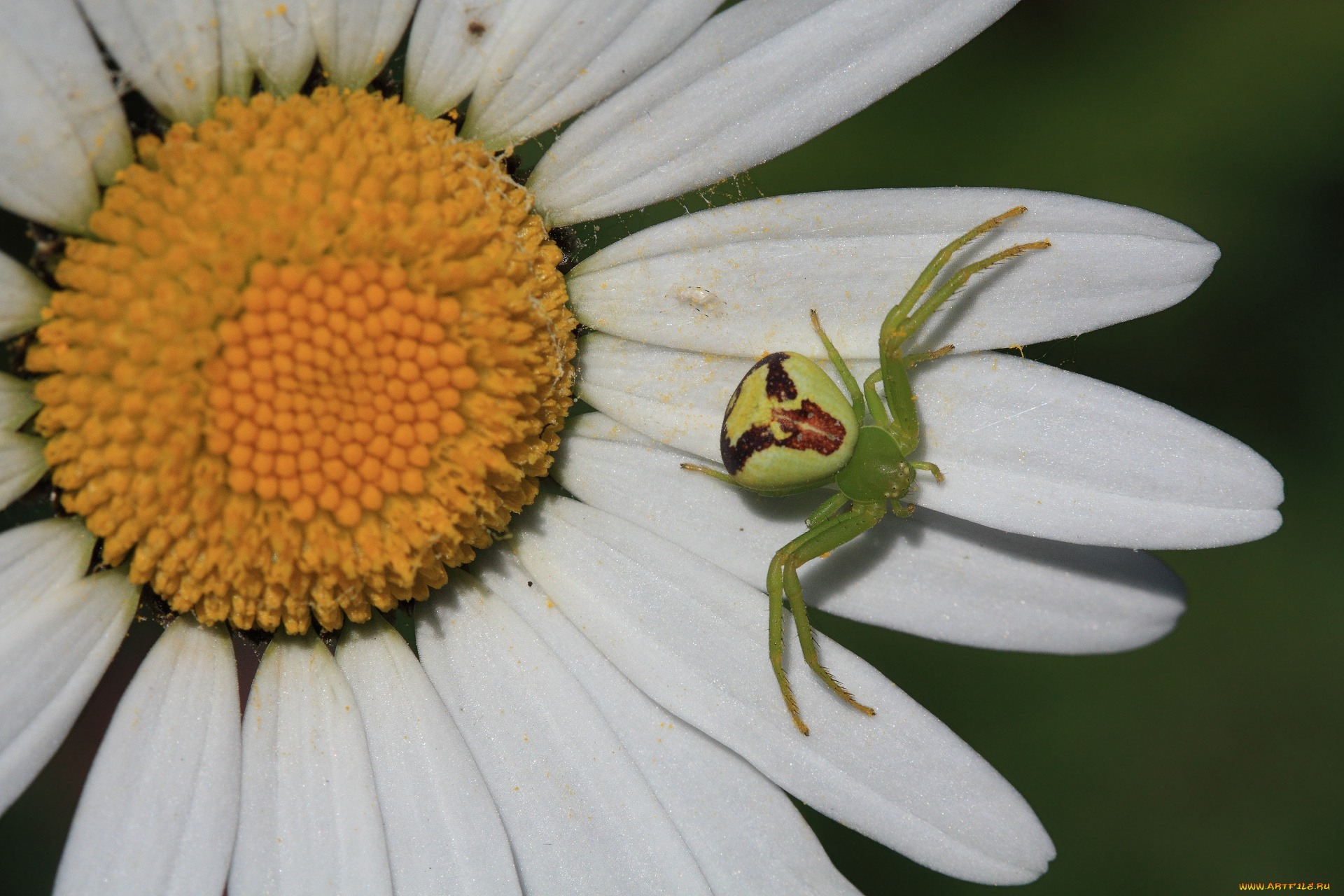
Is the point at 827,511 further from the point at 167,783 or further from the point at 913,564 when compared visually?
the point at 167,783

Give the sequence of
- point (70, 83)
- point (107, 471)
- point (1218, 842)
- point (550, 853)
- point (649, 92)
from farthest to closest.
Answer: point (1218, 842), point (550, 853), point (649, 92), point (107, 471), point (70, 83)

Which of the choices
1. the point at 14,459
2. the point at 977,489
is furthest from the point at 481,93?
the point at 977,489

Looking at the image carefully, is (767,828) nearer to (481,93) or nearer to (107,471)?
(107,471)

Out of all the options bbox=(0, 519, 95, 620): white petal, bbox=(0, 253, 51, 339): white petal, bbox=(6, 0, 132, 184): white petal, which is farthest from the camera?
bbox=(0, 519, 95, 620): white petal

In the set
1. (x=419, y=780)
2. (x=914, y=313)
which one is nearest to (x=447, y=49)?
(x=914, y=313)

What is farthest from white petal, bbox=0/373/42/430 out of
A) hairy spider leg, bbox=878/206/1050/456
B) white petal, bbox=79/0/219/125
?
hairy spider leg, bbox=878/206/1050/456

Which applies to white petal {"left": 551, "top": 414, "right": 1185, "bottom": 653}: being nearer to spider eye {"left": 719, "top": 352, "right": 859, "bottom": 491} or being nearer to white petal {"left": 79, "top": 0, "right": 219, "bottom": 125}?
spider eye {"left": 719, "top": 352, "right": 859, "bottom": 491}
